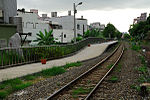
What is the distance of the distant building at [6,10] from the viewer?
23.2 metres

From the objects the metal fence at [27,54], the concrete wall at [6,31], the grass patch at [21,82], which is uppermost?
the concrete wall at [6,31]

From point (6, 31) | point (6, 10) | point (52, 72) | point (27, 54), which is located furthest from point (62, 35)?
point (52, 72)

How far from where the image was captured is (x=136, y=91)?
6.97m

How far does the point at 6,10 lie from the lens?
24.3 m

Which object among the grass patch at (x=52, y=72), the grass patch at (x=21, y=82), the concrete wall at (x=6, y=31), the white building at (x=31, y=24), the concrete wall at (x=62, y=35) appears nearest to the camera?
the grass patch at (x=21, y=82)

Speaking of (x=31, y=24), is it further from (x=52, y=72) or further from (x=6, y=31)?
(x=52, y=72)

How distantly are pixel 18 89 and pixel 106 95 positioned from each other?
373cm

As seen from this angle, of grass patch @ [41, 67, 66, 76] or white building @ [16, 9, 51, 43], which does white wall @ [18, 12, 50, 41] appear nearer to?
white building @ [16, 9, 51, 43]

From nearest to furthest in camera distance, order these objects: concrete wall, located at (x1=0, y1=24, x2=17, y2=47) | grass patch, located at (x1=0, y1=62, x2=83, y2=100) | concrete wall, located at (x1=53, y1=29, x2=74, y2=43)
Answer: grass patch, located at (x1=0, y1=62, x2=83, y2=100)
concrete wall, located at (x1=0, y1=24, x2=17, y2=47)
concrete wall, located at (x1=53, y1=29, x2=74, y2=43)

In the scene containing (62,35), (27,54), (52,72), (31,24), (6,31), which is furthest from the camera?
(62,35)

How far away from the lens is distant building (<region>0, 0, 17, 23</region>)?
23.2 metres

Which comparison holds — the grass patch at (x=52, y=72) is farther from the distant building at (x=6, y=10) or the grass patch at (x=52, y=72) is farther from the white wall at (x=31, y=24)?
the white wall at (x=31, y=24)

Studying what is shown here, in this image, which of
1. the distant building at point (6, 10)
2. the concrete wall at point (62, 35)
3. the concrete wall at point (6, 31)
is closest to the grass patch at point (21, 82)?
the concrete wall at point (6, 31)

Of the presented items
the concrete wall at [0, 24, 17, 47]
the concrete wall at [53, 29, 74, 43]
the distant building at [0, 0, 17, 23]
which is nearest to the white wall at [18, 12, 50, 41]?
the concrete wall at [53, 29, 74, 43]
